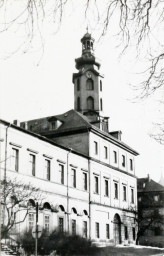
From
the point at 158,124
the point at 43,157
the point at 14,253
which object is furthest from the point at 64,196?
the point at 158,124

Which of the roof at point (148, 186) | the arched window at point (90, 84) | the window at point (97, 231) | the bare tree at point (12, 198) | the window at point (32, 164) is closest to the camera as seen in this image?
the bare tree at point (12, 198)

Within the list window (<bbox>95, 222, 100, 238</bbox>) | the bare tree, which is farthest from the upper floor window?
window (<bbox>95, 222, 100, 238</bbox>)

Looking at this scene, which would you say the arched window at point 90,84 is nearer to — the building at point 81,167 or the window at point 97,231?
the building at point 81,167

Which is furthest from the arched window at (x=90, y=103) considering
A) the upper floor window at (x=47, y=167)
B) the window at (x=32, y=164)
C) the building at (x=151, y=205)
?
the window at (x=32, y=164)

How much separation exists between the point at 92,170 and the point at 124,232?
Result: 936 centimetres

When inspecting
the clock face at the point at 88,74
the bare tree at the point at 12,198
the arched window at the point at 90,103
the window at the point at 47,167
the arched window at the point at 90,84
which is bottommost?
the bare tree at the point at 12,198

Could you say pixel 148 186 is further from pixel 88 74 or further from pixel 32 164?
pixel 32 164

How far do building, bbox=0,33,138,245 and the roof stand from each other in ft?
64.9

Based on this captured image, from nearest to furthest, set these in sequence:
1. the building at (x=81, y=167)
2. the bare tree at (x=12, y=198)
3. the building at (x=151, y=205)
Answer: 1. the bare tree at (x=12, y=198)
2. the building at (x=81, y=167)
3. the building at (x=151, y=205)

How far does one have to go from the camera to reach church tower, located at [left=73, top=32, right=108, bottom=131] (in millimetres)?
54125

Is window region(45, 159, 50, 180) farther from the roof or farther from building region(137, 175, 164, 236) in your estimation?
the roof

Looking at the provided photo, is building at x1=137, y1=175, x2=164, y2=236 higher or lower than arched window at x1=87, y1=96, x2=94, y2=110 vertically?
lower

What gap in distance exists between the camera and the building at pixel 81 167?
1296 inches

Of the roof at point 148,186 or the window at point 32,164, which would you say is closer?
the window at point 32,164
